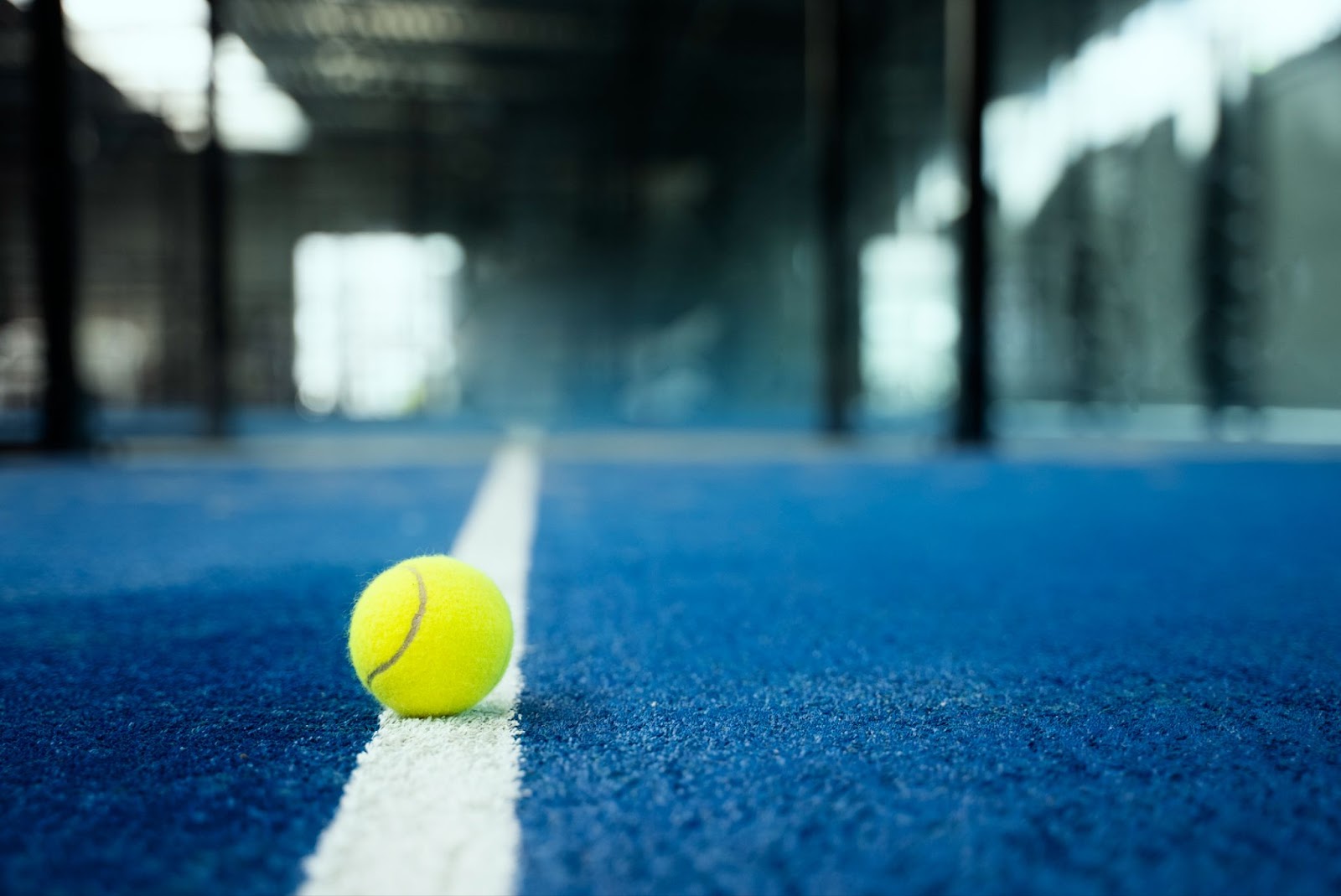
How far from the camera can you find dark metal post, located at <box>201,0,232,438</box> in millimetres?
5301

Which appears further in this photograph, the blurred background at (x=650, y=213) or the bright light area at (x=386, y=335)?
the bright light area at (x=386, y=335)

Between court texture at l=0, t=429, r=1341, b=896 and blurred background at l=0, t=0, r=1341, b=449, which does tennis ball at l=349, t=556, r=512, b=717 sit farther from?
blurred background at l=0, t=0, r=1341, b=449

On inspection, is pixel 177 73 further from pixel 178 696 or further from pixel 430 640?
pixel 430 640

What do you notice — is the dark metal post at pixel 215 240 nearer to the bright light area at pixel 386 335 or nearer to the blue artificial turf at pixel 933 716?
the blue artificial turf at pixel 933 716

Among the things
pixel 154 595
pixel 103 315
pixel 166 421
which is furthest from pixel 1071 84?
pixel 103 315

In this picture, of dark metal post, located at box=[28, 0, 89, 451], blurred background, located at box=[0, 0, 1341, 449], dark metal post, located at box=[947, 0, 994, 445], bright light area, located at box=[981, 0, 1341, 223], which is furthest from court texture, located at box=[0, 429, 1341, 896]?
blurred background, located at box=[0, 0, 1341, 449]

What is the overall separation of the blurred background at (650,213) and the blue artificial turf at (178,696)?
6.60 metres

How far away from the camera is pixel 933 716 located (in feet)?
3.75

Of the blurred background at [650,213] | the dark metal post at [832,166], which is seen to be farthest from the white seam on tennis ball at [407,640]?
the blurred background at [650,213]

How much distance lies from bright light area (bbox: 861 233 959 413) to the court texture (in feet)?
39.4

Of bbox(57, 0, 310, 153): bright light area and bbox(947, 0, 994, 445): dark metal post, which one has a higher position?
bbox(57, 0, 310, 153): bright light area

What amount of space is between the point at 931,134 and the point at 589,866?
1479 centimetres

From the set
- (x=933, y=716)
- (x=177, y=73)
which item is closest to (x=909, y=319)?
(x=177, y=73)

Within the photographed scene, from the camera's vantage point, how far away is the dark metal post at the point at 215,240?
17.4 feet
